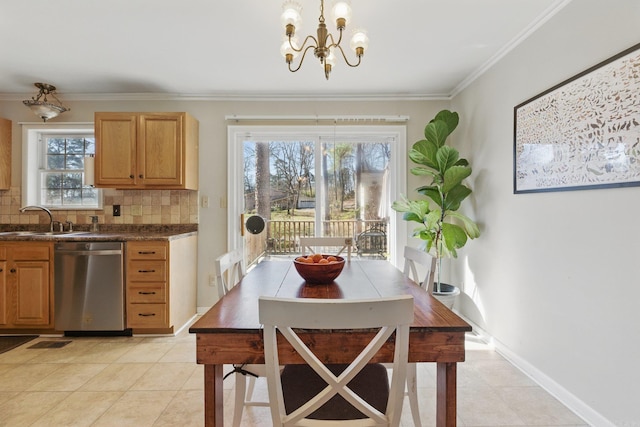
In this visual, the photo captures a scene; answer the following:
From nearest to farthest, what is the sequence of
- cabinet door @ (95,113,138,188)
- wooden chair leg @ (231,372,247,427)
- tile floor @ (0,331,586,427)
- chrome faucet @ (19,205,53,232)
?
wooden chair leg @ (231,372,247,427) < tile floor @ (0,331,586,427) < cabinet door @ (95,113,138,188) < chrome faucet @ (19,205,53,232)

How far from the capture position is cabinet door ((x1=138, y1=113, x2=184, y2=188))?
122 inches

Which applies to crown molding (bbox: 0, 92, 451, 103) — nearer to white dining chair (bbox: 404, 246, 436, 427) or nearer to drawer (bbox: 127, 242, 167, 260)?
drawer (bbox: 127, 242, 167, 260)

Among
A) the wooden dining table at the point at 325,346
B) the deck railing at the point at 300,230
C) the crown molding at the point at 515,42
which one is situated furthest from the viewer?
the deck railing at the point at 300,230

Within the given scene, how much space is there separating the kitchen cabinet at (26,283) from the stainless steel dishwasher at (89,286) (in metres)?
0.09

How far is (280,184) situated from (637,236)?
9.60 feet

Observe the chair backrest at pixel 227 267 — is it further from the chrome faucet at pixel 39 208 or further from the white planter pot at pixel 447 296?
the chrome faucet at pixel 39 208

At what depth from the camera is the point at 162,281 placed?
287 cm

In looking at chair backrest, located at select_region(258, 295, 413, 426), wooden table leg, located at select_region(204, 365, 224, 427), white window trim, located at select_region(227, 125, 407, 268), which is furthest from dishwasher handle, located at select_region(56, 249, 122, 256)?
chair backrest, located at select_region(258, 295, 413, 426)

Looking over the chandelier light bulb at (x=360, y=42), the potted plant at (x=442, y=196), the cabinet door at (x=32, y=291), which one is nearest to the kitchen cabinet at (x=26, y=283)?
the cabinet door at (x=32, y=291)

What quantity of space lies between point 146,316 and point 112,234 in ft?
2.95

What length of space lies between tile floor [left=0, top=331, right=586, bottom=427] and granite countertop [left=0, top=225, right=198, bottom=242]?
0.92 m

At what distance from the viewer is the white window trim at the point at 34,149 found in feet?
11.3

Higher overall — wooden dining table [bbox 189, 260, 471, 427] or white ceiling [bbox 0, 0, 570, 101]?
white ceiling [bbox 0, 0, 570, 101]

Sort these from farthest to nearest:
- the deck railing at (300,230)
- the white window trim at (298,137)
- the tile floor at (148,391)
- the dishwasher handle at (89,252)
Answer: the deck railing at (300,230) → the white window trim at (298,137) → the dishwasher handle at (89,252) → the tile floor at (148,391)
